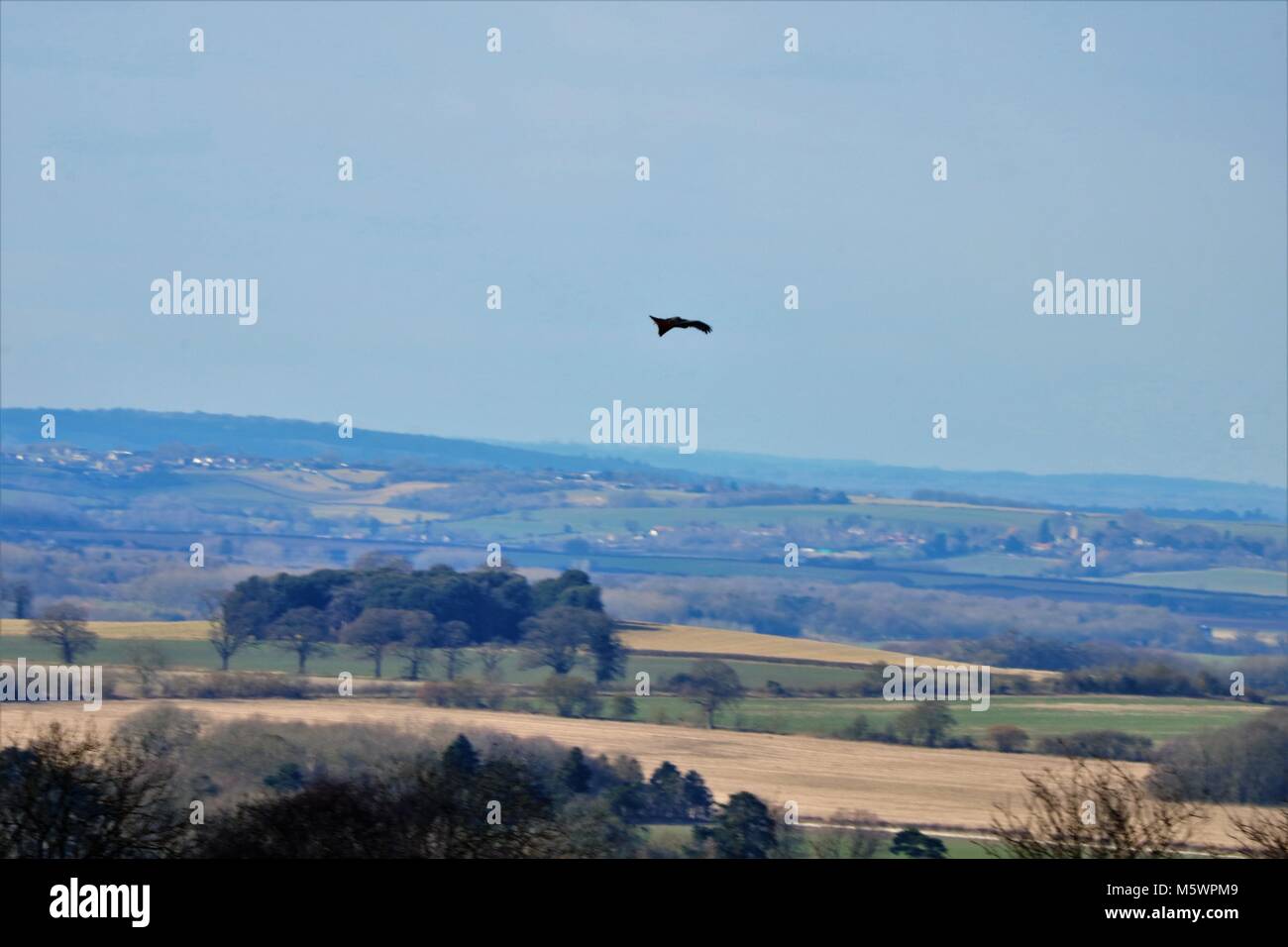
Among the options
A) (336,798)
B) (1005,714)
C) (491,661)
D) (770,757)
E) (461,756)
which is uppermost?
(491,661)

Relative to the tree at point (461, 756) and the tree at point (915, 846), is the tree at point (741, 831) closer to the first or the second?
the tree at point (915, 846)

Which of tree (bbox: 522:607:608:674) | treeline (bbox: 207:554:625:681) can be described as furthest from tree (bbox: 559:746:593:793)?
tree (bbox: 522:607:608:674)

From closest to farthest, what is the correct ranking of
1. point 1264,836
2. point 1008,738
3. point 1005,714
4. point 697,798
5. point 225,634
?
point 1264,836, point 697,798, point 1008,738, point 1005,714, point 225,634

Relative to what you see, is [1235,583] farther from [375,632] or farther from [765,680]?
[375,632]

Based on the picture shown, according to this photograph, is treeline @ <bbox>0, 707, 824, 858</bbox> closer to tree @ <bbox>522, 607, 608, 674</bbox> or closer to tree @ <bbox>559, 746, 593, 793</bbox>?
tree @ <bbox>559, 746, 593, 793</bbox>

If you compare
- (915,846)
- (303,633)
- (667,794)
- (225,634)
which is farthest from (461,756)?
(303,633)

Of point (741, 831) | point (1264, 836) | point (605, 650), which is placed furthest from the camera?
point (605, 650)

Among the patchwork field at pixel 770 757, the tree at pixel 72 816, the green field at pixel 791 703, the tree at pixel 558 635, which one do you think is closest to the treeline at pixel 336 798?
the tree at pixel 72 816
